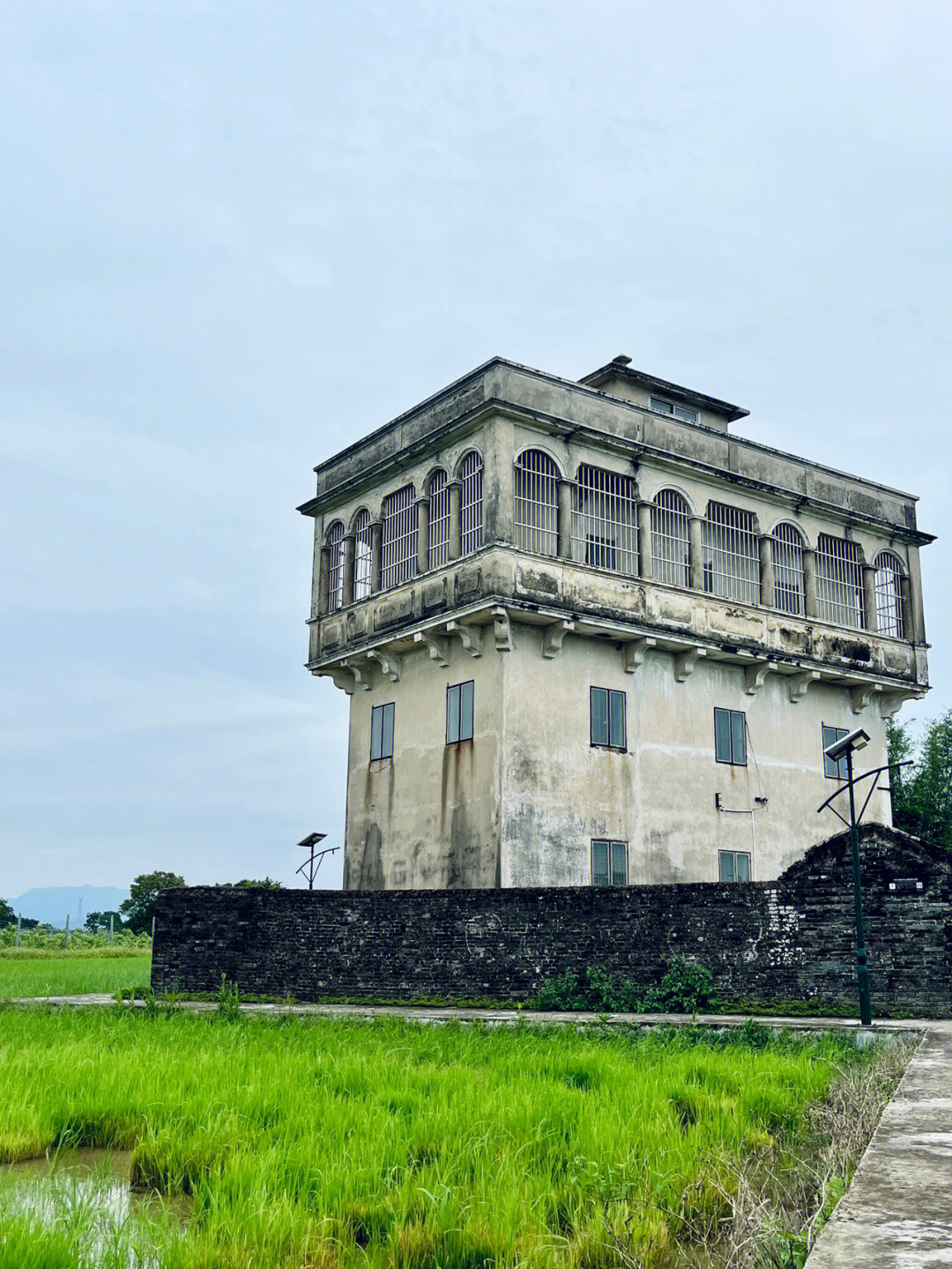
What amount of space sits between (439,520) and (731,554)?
22.7 ft

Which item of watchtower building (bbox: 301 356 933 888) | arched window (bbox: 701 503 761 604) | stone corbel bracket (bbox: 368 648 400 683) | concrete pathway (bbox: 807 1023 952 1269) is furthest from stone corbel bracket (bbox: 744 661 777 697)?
concrete pathway (bbox: 807 1023 952 1269)

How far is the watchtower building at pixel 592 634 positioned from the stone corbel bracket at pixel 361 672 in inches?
2.5

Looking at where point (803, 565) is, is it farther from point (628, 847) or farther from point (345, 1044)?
point (345, 1044)

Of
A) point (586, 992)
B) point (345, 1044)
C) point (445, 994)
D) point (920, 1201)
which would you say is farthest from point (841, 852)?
point (920, 1201)

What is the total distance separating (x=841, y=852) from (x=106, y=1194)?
13092 millimetres

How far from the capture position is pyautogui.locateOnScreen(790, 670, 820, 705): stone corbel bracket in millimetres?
26766

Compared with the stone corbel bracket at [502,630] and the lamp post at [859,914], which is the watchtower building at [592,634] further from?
the lamp post at [859,914]

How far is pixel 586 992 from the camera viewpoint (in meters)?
17.8

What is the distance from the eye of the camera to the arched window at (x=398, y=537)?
83.8ft

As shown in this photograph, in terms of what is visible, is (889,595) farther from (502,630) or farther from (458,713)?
(458,713)

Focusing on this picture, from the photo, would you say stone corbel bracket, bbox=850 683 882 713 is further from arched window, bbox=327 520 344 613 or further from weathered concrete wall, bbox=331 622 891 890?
arched window, bbox=327 520 344 613

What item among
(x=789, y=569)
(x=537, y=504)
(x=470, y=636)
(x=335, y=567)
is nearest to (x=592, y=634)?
(x=470, y=636)

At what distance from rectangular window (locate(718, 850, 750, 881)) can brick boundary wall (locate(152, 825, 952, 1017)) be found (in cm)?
757

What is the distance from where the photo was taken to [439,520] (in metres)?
24.7
